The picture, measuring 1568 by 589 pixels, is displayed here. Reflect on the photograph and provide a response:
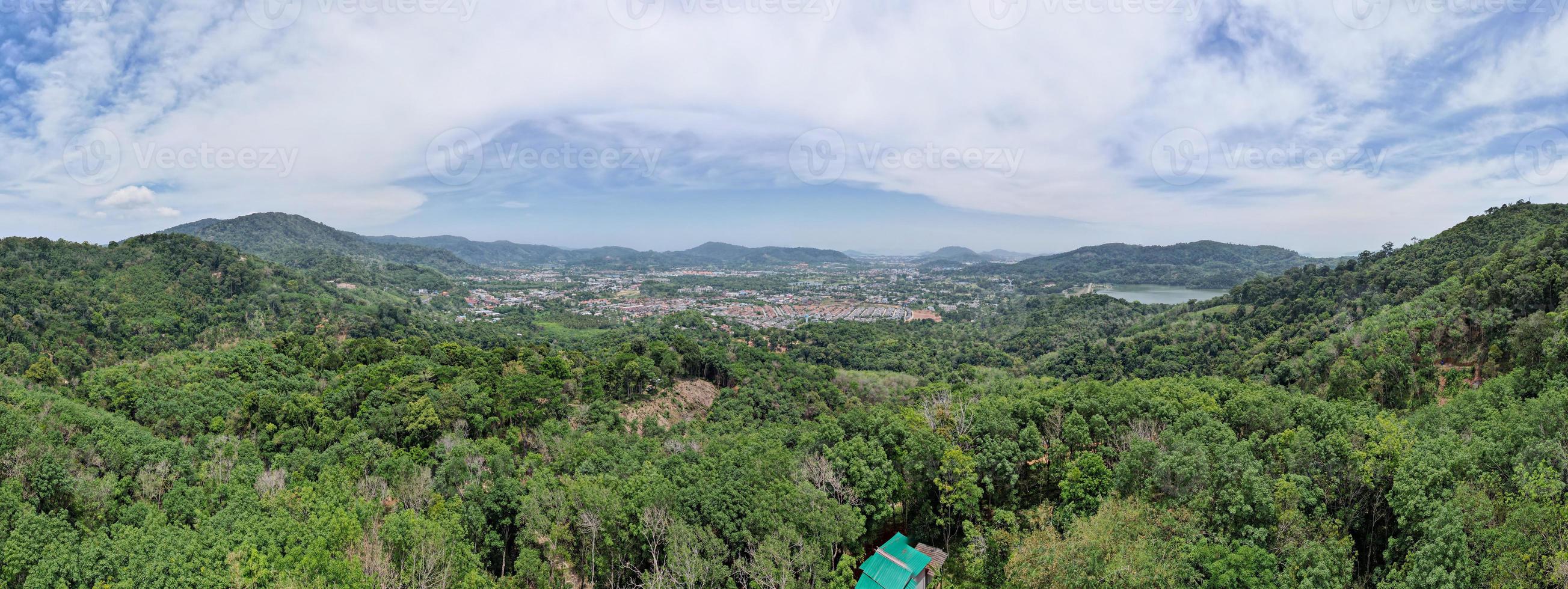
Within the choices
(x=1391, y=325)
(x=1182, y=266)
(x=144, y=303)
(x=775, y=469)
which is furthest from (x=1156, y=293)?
(x=144, y=303)

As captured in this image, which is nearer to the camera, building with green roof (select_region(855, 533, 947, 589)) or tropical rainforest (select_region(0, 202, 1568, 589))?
tropical rainforest (select_region(0, 202, 1568, 589))

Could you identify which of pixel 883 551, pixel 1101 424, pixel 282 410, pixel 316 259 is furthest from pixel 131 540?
pixel 316 259

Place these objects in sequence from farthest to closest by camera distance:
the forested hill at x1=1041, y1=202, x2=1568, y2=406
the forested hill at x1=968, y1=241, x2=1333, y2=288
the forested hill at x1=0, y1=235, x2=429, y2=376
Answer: the forested hill at x1=968, y1=241, x2=1333, y2=288 < the forested hill at x1=0, y1=235, x2=429, y2=376 < the forested hill at x1=1041, y1=202, x2=1568, y2=406

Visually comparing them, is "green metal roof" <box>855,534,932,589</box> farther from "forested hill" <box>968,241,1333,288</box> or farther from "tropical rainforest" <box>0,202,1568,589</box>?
"forested hill" <box>968,241,1333,288</box>

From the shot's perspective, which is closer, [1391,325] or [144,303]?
[1391,325]

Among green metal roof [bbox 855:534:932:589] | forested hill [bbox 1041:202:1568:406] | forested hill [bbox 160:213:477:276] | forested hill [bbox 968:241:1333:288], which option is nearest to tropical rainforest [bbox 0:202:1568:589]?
forested hill [bbox 1041:202:1568:406]

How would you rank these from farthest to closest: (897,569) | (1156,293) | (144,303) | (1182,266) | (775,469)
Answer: (1182,266) < (1156,293) < (144,303) < (775,469) < (897,569)

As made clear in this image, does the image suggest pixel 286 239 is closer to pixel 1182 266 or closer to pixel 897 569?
pixel 897 569
